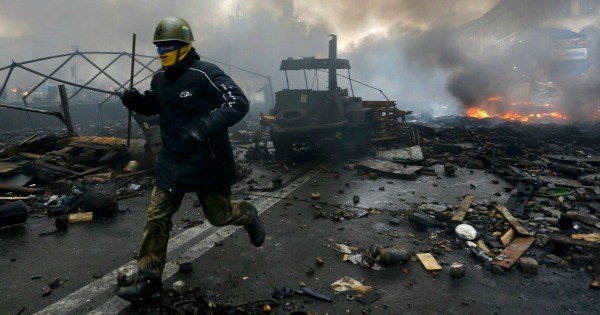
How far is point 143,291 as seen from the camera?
2799 mm

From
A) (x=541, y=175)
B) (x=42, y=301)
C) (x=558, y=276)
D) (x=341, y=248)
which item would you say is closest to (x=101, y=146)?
(x=42, y=301)

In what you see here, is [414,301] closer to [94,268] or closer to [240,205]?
[240,205]

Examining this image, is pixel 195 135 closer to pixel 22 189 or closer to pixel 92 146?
pixel 22 189

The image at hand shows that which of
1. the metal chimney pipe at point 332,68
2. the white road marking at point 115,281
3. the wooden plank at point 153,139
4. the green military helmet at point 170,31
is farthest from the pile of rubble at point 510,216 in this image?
the wooden plank at point 153,139

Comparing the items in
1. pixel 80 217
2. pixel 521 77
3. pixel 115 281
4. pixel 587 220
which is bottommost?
pixel 587 220

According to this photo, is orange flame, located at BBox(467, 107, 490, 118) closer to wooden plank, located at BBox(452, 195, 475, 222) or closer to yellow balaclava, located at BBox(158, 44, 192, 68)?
wooden plank, located at BBox(452, 195, 475, 222)

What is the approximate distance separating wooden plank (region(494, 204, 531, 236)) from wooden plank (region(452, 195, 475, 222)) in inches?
15.0

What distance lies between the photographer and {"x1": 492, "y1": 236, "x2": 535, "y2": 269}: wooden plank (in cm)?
351

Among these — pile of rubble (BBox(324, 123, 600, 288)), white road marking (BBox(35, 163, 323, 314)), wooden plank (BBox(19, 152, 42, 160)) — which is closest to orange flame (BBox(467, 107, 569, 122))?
pile of rubble (BBox(324, 123, 600, 288))

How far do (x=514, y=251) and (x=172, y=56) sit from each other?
3.80 m

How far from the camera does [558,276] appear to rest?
3.33 m

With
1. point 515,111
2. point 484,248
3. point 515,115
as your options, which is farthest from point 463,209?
point 515,111

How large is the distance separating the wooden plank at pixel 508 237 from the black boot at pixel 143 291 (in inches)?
140

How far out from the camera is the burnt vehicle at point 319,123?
8922mm
